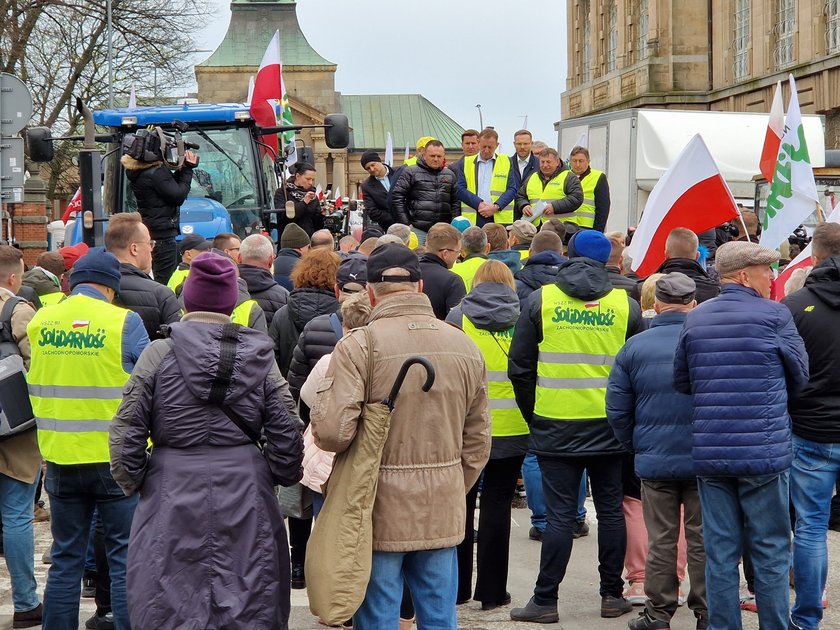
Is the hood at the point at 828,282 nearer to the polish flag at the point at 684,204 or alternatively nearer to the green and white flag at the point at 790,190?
the polish flag at the point at 684,204

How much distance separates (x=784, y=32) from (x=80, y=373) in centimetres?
3123

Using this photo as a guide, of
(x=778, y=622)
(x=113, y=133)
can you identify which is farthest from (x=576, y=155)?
(x=778, y=622)

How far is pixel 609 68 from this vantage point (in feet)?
158

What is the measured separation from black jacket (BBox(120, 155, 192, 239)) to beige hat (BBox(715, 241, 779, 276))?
6467 mm

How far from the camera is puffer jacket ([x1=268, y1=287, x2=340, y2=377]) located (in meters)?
7.68

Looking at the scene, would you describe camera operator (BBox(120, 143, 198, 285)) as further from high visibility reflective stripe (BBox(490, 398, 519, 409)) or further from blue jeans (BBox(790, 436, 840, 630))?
blue jeans (BBox(790, 436, 840, 630))

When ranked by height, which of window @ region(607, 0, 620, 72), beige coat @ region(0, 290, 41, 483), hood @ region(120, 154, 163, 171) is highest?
window @ region(607, 0, 620, 72)

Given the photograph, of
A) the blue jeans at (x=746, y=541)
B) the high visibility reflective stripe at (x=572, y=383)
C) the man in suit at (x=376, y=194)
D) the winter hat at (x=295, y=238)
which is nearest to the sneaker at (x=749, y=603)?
the blue jeans at (x=746, y=541)

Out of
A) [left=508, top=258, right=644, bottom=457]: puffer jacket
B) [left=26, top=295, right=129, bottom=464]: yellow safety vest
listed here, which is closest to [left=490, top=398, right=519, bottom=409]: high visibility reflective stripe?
[left=508, top=258, right=644, bottom=457]: puffer jacket

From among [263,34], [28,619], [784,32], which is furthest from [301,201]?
[263,34]

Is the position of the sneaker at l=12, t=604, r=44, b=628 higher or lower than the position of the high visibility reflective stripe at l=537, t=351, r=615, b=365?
lower

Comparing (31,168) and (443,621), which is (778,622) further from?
(31,168)

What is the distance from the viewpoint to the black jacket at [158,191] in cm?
1158

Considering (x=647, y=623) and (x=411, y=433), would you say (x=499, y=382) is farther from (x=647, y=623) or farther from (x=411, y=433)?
(x=411, y=433)
